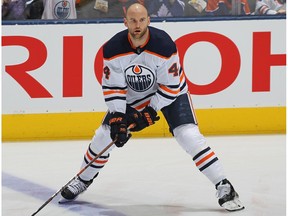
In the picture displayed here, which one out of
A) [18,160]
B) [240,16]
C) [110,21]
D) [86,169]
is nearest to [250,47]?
[240,16]

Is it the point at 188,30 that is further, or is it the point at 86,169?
the point at 188,30

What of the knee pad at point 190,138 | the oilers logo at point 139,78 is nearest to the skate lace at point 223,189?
the knee pad at point 190,138

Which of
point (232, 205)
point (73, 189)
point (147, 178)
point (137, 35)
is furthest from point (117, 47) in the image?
point (147, 178)

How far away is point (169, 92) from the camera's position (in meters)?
4.21

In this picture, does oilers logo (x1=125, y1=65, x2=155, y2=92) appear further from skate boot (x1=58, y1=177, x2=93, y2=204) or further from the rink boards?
the rink boards

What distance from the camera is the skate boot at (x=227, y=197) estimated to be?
4.26m

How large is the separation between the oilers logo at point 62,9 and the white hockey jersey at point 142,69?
2.15 metres

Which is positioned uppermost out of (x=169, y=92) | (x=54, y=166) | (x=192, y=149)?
(x=169, y=92)

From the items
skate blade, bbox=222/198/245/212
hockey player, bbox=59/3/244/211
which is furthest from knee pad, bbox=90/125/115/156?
skate blade, bbox=222/198/245/212

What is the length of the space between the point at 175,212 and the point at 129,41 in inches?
33.3

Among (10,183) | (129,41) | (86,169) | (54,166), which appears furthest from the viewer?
(54,166)

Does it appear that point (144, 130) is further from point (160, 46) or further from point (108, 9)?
point (160, 46)

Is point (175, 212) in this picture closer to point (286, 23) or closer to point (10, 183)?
point (10, 183)

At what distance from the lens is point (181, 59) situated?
21.0 ft
